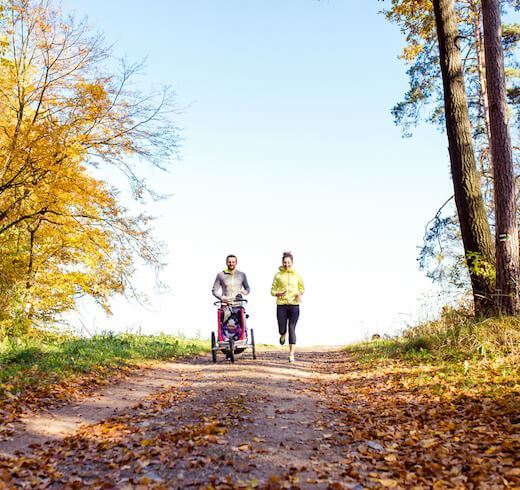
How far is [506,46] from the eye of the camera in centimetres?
1967

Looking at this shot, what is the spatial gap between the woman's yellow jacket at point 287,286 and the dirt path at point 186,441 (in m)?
3.16

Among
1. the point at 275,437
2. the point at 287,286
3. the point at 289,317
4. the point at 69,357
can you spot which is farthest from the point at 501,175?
the point at 69,357

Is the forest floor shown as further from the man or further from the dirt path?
the man

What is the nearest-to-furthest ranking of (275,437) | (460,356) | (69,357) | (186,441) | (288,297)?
(186,441) < (275,437) < (460,356) < (69,357) < (288,297)

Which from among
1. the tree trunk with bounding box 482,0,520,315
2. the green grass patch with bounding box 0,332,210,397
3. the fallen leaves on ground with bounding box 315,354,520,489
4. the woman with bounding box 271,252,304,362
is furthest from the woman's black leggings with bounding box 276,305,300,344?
the tree trunk with bounding box 482,0,520,315

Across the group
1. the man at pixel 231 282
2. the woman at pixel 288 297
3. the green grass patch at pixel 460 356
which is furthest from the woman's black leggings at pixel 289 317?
the green grass patch at pixel 460 356

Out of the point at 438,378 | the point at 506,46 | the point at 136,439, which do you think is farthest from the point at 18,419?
the point at 506,46

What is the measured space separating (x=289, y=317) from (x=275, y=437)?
6103 mm

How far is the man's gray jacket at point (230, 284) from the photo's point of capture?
1191cm

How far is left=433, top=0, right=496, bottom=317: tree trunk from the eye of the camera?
10.2 meters

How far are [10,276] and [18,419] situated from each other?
34.6ft

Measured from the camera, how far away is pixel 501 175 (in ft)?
32.5

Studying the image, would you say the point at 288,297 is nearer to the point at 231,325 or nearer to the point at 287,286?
the point at 287,286

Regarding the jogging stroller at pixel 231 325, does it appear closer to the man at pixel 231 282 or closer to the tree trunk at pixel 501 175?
the man at pixel 231 282
